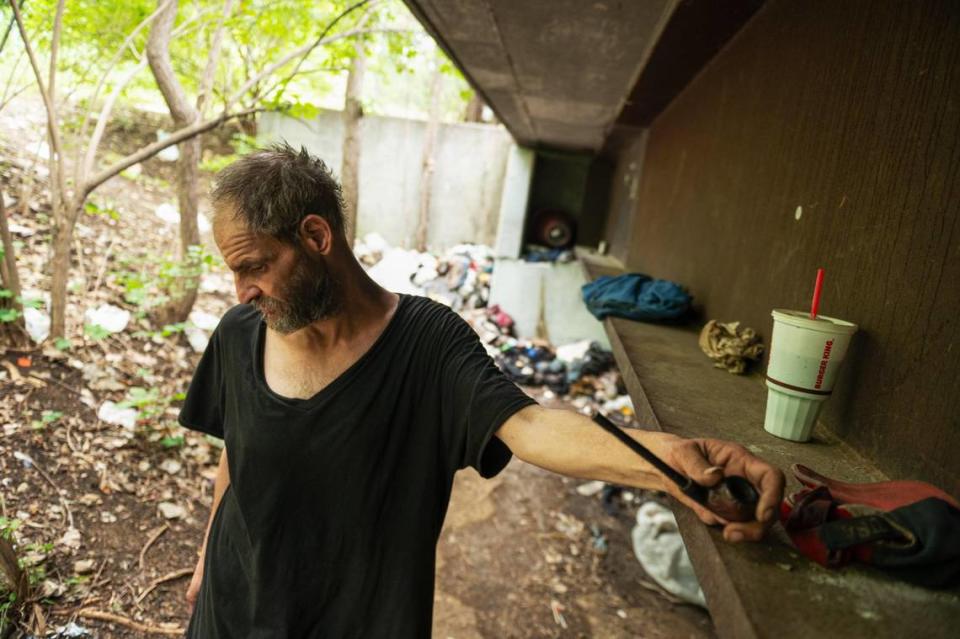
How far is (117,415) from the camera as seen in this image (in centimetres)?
416

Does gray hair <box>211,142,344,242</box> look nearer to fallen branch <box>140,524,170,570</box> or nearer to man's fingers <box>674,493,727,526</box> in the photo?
man's fingers <box>674,493,727,526</box>

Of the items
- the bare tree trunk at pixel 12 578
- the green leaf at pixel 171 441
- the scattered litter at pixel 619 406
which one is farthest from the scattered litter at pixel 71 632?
the scattered litter at pixel 619 406

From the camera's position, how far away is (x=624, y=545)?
176 inches

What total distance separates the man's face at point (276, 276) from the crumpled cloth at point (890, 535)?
130 cm

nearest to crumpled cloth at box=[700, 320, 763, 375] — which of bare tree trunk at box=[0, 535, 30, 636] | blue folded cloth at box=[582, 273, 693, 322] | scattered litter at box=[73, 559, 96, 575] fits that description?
blue folded cloth at box=[582, 273, 693, 322]

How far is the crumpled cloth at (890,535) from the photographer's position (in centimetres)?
102

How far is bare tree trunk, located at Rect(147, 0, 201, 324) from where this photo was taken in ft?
16.1

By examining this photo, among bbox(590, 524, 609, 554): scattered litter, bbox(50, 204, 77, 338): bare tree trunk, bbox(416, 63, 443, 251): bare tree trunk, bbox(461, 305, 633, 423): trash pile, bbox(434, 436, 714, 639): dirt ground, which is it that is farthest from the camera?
bbox(416, 63, 443, 251): bare tree trunk

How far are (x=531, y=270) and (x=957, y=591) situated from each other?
8.59m

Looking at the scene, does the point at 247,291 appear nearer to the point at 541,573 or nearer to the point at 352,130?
the point at 541,573

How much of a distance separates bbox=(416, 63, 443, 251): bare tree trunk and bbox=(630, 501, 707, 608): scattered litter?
29.5 ft

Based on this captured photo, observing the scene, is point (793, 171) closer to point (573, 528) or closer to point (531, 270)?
point (573, 528)

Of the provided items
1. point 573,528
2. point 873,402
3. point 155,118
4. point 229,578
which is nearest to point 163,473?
point 229,578

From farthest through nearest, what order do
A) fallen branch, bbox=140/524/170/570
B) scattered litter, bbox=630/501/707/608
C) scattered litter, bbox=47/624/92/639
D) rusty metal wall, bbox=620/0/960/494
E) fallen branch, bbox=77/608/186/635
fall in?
1. scattered litter, bbox=630/501/707/608
2. fallen branch, bbox=140/524/170/570
3. fallen branch, bbox=77/608/186/635
4. scattered litter, bbox=47/624/92/639
5. rusty metal wall, bbox=620/0/960/494
